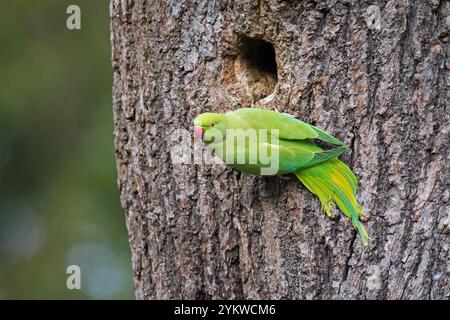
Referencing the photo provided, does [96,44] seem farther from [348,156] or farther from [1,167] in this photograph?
[348,156]

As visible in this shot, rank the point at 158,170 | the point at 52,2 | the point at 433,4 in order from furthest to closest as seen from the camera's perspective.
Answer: the point at 52,2, the point at 158,170, the point at 433,4

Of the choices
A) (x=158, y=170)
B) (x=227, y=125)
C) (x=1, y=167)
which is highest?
(x=227, y=125)

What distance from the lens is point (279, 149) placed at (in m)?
3.12

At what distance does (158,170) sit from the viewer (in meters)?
3.56

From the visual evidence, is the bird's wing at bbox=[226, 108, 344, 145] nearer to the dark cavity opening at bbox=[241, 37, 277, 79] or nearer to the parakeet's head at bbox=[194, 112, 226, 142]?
the parakeet's head at bbox=[194, 112, 226, 142]

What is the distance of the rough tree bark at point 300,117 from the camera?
3.14 metres

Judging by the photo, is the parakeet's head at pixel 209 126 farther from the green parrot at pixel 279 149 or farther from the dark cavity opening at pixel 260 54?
the dark cavity opening at pixel 260 54

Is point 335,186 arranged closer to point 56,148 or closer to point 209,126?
point 209,126

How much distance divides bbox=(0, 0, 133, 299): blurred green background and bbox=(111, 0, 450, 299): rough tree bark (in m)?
4.11

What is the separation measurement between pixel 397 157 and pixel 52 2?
5525mm

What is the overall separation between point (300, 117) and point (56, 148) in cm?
540

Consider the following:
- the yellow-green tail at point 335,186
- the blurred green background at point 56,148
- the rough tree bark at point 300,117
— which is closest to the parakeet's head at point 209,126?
the rough tree bark at point 300,117
